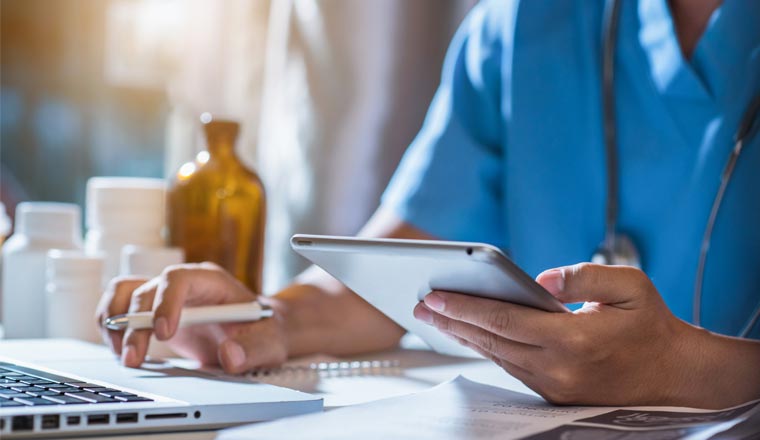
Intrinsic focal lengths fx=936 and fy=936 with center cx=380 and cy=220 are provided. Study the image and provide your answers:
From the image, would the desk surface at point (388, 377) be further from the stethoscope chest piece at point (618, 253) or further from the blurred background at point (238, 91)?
the blurred background at point (238, 91)

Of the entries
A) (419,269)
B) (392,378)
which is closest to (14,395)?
(419,269)

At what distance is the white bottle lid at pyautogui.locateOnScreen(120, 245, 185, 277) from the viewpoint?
39.9 inches

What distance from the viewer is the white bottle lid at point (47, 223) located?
43.6 inches

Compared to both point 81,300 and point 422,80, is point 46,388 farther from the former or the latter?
point 422,80

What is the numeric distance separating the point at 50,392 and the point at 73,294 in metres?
0.46

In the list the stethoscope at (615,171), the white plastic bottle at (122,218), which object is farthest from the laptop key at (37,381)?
the stethoscope at (615,171)

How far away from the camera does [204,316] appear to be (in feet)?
2.70

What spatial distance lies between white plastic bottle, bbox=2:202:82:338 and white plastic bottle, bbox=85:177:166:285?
46 mm

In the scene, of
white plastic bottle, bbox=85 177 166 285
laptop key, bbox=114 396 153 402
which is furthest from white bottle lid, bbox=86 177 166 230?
laptop key, bbox=114 396 153 402

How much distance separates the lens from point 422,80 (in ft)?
5.16

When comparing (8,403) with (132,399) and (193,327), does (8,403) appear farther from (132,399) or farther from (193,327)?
(193,327)

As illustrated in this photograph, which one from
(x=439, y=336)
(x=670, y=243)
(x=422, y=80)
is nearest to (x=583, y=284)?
(x=439, y=336)

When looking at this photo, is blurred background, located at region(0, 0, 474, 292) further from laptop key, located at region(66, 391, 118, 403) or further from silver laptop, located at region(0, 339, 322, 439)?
laptop key, located at region(66, 391, 118, 403)

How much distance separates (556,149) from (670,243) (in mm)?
180
